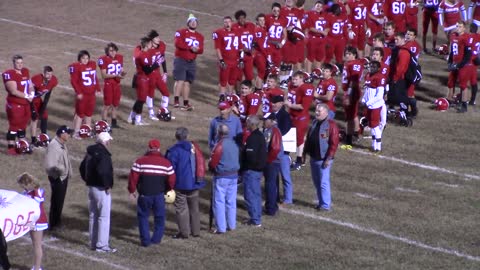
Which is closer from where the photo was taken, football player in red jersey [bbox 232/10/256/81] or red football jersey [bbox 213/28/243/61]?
red football jersey [bbox 213/28/243/61]

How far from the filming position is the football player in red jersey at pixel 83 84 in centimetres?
1891

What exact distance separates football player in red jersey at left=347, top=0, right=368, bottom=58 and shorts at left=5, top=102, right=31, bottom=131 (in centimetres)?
719

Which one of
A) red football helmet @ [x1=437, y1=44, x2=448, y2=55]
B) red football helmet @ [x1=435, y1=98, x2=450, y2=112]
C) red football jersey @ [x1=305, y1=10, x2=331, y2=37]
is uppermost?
red football jersey @ [x1=305, y1=10, x2=331, y2=37]

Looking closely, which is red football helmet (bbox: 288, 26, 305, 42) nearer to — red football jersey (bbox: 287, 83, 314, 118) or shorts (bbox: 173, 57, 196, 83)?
shorts (bbox: 173, 57, 196, 83)

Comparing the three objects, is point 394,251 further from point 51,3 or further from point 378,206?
Result: point 51,3

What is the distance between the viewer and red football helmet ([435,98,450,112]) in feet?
69.7

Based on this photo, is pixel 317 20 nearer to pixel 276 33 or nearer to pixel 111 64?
pixel 276 33

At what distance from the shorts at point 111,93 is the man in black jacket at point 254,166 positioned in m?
5.02

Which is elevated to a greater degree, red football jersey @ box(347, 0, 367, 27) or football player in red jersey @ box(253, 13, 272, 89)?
red football jersey @ box(347, 0, 367, 27)

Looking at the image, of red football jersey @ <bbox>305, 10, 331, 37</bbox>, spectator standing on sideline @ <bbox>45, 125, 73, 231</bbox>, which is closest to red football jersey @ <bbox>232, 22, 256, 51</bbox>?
red football jersey @ <bbox>305, 10, 331, 37</bbox>

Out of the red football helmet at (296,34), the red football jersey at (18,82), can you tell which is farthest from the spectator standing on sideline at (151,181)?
the red football helmet at (296,34)

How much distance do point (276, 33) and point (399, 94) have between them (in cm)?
289

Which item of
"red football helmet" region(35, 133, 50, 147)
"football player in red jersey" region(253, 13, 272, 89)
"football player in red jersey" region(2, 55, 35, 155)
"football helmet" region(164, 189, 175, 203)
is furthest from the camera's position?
"football player in red jersey" region(253, 13, 272, 89)

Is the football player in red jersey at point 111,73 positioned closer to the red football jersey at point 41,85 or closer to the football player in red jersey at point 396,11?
the red football jersey at point 41,85
